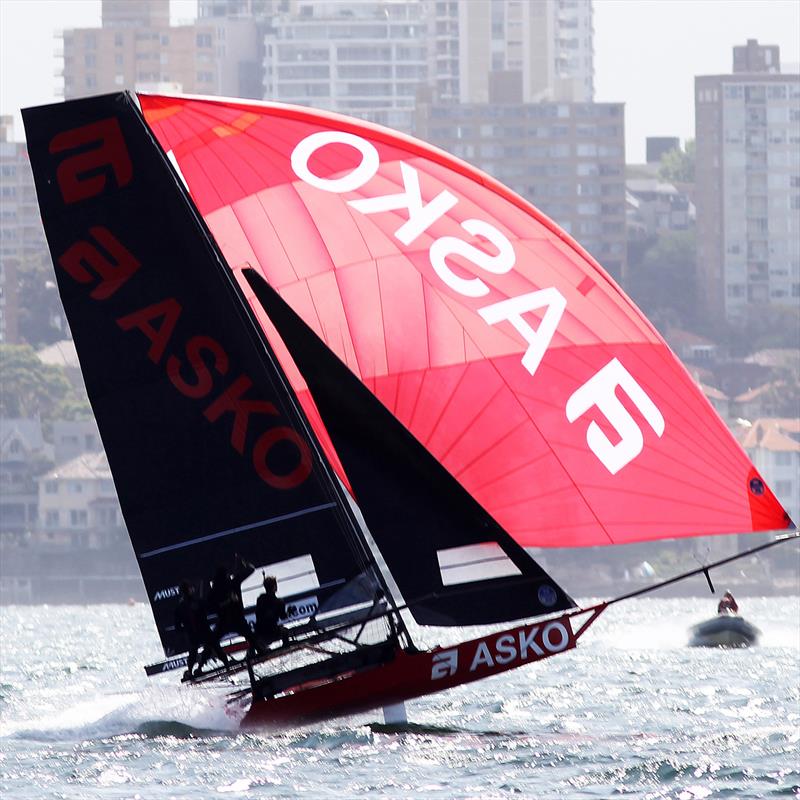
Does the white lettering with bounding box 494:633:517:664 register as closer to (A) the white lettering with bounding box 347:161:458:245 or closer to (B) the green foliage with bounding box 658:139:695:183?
(A) the white lettering with bounding box 347:161:458:245

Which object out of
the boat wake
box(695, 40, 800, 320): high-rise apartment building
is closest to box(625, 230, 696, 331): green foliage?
box(695, 40, 800, 320): high-rise apartment building

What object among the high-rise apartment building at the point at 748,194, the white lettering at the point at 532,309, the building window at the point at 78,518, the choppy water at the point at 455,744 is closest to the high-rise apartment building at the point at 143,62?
the high-rise apartment building at the point at 748,194

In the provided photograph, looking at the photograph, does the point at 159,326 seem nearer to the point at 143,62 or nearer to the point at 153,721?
the point at 153,721

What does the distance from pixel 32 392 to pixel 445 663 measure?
74642 millimetres

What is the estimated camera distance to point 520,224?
12.5 m

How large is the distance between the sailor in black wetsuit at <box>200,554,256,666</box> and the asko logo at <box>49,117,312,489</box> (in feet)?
1.94

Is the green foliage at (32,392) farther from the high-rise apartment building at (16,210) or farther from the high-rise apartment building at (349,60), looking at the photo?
the high-rise apartment building at (349,60)

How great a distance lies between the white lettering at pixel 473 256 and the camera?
1234 centimetres

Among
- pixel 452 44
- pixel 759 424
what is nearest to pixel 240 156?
pixel 759 424

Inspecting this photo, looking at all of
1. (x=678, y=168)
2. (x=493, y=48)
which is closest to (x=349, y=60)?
(x=493, y=48)

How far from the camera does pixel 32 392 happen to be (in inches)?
3327

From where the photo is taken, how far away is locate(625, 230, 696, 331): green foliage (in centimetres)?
9138

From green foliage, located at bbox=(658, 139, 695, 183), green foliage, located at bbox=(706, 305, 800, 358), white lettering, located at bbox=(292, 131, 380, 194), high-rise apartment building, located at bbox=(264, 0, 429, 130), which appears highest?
high-rise apartment building, located at bbox=(264, 0, 429, 130)

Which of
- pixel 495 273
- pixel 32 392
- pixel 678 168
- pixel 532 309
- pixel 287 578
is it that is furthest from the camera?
pixel 678 168
